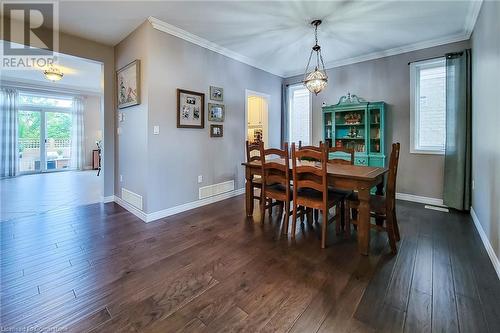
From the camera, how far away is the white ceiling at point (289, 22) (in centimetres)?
279

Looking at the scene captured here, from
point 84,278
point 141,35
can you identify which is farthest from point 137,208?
point 141,35

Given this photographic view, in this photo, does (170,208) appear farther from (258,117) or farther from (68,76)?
(68,76)

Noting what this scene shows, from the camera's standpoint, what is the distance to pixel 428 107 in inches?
157

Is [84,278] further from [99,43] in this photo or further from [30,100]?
[30,100]

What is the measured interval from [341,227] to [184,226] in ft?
6.48

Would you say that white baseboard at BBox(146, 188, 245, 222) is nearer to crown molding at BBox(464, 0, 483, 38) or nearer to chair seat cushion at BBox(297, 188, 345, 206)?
chair seat cushion at BBox(297, 188, 345, 206)

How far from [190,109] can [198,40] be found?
1108 millimetres

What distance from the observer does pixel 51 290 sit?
1.70m

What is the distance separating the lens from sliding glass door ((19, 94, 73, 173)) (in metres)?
7.02

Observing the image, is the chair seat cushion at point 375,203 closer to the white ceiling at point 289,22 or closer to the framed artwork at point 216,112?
the white ceiling at point 289,22

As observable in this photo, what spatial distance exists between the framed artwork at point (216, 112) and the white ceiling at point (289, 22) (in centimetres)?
99

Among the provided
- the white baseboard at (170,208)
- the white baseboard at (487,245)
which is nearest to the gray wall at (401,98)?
the white baseboard at (487,245)

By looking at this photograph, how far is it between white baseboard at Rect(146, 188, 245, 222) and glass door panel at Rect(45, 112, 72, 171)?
6797mm

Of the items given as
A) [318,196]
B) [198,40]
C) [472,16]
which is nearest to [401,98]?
[472,16]
